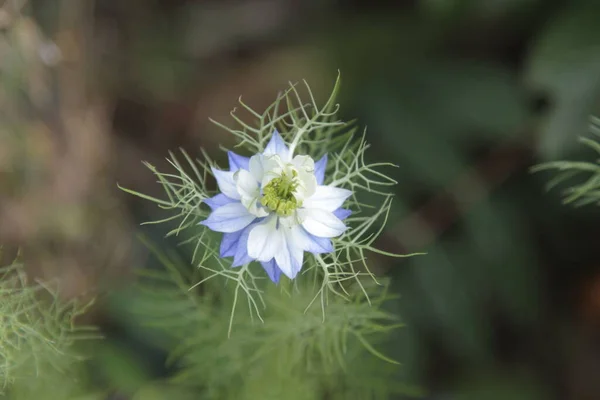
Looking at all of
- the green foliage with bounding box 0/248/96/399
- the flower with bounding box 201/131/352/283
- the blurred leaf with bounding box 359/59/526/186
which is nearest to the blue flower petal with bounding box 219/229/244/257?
the flower with bounding box 201/131/352/283

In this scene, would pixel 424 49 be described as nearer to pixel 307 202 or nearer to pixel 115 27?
pixel 115 27

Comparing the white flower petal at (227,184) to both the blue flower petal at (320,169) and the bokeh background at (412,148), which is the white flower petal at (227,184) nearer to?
the blue flower petal at (320,169)

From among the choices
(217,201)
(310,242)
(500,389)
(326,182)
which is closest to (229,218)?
(217,201)

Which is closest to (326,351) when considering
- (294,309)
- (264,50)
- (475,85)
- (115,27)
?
(294,309)

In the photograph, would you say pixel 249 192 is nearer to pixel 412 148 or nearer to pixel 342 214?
pixel 342 214

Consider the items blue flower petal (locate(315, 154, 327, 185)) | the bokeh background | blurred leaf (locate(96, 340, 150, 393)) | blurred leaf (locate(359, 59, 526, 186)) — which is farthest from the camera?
blurred leaf (locate(359, 59, 526, 186))

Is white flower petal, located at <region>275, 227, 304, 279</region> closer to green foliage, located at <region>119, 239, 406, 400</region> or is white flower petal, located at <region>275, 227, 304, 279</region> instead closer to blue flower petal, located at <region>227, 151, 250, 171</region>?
blue flower petal, located at <region>227, 151, 250, 171</region>
